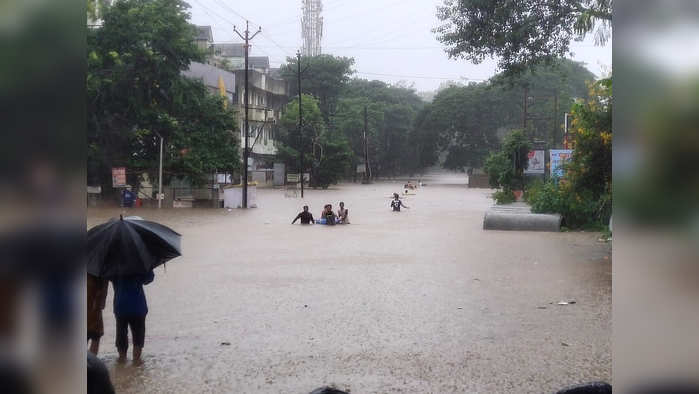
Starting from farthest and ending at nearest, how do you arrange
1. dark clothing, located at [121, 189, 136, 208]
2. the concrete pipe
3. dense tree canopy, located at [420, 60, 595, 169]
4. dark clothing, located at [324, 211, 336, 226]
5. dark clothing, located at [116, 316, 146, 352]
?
dense tree canopy, located at [420, 60, 595, 169], dark clothing, located at [121, 189, 136, 208], dark clothing, located at [324, 211, 336, 226], the concrete pipe, dark clothing, located at [116, 316, 146, 352]

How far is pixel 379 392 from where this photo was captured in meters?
4.91

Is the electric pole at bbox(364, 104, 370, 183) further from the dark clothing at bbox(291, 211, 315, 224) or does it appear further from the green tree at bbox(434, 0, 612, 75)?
the green tree at bbox(434, 0, 612, 75)

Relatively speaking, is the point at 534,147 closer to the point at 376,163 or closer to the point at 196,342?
the point at 196,342

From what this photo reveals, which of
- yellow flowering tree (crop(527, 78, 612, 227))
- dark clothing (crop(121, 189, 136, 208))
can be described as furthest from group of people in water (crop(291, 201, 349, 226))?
dark clothing (crop(121, 189, 136, 208))

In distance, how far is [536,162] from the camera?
28.7 metres

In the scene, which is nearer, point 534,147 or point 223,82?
point 534,147

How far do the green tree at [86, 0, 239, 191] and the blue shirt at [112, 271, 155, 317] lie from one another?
77.1ft

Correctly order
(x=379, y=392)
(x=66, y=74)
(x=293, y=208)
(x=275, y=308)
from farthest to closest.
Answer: (x=293, y=208), (x=275, y=308), (x=379, y=392), (x=66, y=74)

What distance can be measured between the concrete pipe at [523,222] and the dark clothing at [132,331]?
47.4 ft

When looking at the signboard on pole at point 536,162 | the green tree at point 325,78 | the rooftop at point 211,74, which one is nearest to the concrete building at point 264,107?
the green tree at point 325,78

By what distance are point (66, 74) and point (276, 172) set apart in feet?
177

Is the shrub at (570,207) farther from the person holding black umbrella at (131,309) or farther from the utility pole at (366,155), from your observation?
the utility pole at (366,155)

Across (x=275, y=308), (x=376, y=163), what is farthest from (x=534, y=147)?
(x=376, y=163)

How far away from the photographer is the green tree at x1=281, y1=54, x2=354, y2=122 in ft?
198
